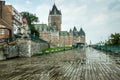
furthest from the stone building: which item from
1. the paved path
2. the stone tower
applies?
the paved path

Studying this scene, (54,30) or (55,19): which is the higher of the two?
(55,19)

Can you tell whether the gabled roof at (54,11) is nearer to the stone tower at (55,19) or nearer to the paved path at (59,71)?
the stone tower at (55,19)

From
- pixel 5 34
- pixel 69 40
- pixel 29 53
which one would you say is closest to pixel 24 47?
pixel 29 53

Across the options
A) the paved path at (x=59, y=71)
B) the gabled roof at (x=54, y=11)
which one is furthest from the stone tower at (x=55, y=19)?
the paved path at (x=59, y=71)

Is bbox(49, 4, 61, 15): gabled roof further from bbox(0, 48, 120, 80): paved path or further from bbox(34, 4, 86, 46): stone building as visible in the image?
bbox(0, 48, 120, 80): paved path

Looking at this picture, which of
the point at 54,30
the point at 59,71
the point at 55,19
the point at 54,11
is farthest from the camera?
the point at 54,11

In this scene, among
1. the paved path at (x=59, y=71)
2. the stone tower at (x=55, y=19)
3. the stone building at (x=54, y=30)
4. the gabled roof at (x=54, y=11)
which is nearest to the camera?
the paved path at (x=59, y=71)

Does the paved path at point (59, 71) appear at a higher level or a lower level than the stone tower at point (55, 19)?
lower

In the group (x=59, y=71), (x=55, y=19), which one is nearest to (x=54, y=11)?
(x=55, y=19)

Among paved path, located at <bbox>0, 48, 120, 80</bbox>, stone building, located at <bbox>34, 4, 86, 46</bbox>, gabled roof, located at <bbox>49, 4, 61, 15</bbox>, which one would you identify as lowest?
paved path, located at <bbox>0, 48, 120, 80</bbox>

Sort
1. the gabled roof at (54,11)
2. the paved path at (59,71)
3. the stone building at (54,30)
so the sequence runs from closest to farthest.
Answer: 1. the paved path at (59,71)
2. the stone building at (54,30)
3. the gabled roof at (54,11)

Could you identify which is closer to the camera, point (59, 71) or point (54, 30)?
point (59, 71)

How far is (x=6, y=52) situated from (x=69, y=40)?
536ft

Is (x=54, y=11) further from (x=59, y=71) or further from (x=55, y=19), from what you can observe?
(x=59, y=71)
